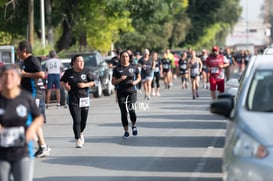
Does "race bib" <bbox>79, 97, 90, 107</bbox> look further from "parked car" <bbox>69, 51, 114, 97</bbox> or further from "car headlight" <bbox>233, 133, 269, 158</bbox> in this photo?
"parked car" <bbox>69, 51, 114, 97</bbox>

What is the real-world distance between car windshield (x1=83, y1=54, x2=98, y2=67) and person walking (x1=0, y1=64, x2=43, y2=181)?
72.6ft

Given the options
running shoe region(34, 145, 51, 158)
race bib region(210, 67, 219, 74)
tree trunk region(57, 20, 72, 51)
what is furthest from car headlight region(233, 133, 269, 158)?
tree trunk region(57, 20, 72, 51)

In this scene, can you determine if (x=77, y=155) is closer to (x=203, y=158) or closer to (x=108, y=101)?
(x=203, y=158)

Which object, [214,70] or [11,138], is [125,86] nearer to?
[214,70]

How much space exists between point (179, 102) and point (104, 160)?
13.3 metres

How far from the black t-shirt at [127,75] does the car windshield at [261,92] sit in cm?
692

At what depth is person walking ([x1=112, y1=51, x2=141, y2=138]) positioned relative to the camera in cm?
1589

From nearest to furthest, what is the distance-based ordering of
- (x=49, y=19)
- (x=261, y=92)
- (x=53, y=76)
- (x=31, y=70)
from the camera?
(x=261, y=92), (x=31, y=70), (x=53, y=76), (x=49, y=19)

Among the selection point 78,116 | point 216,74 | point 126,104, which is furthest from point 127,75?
point 216,74

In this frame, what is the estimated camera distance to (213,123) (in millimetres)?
18578

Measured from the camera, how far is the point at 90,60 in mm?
30000

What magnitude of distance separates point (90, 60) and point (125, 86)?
46.3ft

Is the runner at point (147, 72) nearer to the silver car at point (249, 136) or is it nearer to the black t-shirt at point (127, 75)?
the black t-shirt at point (127, 75)

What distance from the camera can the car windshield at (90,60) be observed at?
2980 cm
